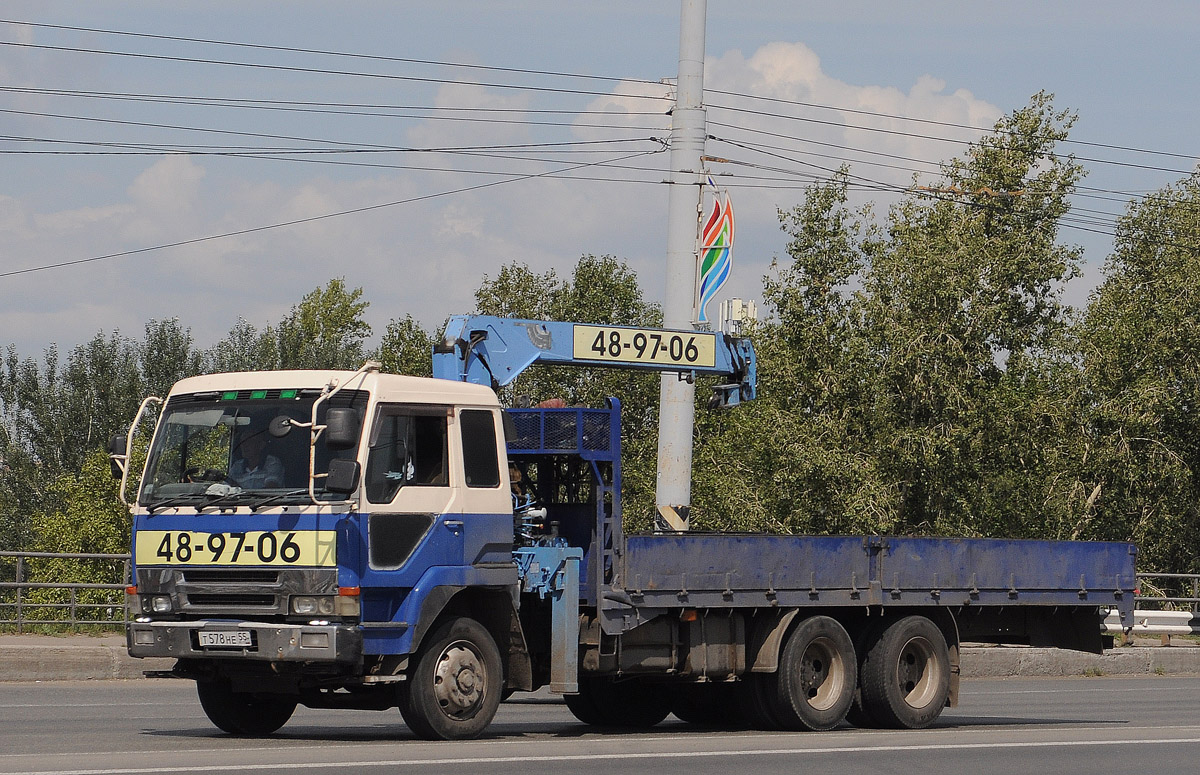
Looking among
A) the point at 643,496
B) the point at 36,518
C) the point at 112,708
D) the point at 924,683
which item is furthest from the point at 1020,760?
the point at 36,518

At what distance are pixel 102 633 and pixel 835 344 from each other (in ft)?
60.0

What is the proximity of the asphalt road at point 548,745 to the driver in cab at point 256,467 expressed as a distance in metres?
1.76

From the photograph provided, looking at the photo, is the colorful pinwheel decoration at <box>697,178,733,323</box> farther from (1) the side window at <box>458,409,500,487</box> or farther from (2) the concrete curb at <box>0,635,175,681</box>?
(1) the side window at <box>458,409,500,487</box>

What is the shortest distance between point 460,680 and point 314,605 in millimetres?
1291

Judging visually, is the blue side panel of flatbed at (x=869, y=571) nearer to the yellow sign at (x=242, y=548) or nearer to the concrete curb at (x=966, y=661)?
the yellow sign at (x=242, y=548)

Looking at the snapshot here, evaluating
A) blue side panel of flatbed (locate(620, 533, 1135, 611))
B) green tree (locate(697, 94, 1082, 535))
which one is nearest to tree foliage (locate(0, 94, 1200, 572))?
green tree (locate(697, 94, 1082, 535))

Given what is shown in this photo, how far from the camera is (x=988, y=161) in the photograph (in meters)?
40.0

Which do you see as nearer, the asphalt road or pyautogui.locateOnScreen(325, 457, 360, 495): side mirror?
the asphalt road

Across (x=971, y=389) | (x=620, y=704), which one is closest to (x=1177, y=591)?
(x=971, y=389)

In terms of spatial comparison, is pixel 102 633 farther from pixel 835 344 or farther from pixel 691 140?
pixel 835 344

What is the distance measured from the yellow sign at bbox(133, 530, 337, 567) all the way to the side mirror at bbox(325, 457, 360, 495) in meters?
0.31

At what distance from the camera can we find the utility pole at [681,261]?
69.2ft

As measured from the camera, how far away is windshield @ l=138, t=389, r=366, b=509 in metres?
11.0

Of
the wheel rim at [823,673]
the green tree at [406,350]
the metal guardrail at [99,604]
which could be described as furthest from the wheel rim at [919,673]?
the green tree at [406,350]
